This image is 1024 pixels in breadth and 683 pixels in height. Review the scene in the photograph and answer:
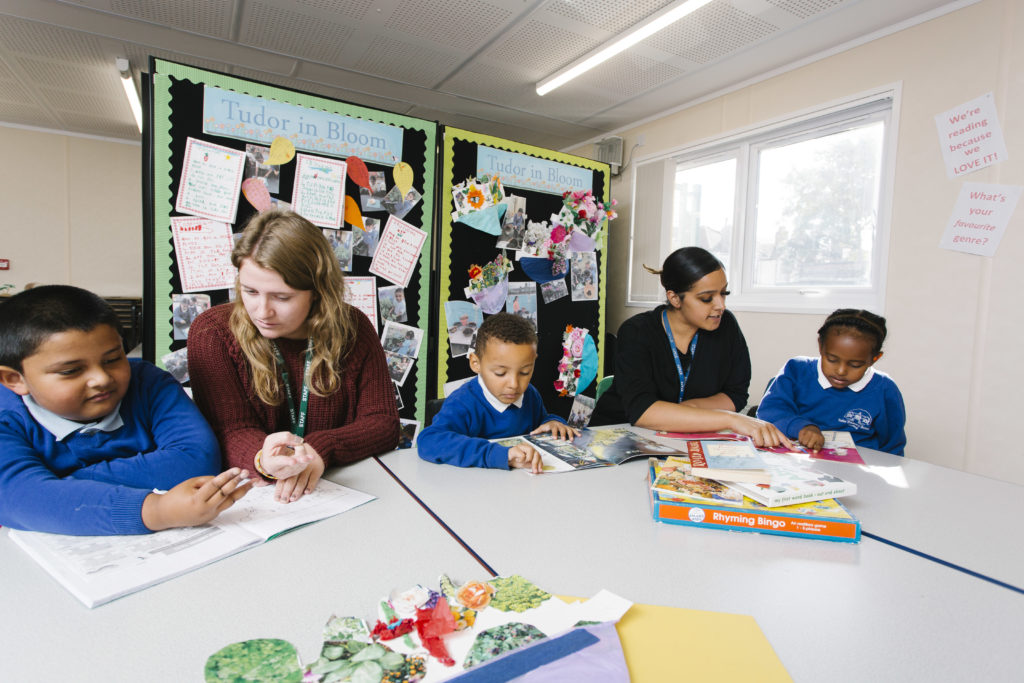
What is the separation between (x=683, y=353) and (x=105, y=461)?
1.63 metres

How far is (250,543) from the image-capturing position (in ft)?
2.55

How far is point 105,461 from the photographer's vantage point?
3.12ft

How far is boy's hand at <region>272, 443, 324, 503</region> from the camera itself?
3.14ft

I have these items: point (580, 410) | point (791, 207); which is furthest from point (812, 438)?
point (791, 207)

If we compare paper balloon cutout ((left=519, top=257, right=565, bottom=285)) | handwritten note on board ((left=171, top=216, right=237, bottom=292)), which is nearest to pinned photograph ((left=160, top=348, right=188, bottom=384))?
handwritten note on board ((left=171, top=216, right=237, bottom=292))

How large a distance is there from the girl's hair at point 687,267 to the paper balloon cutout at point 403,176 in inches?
47.8

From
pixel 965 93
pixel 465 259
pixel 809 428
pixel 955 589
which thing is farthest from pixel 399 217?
pixel 965 93

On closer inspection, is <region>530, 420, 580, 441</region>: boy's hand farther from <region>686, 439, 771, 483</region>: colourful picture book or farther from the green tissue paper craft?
the green tissue paper craft

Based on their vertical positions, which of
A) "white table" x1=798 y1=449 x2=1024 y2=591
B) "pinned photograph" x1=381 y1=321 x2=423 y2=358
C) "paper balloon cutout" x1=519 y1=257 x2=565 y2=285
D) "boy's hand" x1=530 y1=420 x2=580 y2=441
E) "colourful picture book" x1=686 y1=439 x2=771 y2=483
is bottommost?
"white table" x1=798 y1=449 x2=1024 y2=591

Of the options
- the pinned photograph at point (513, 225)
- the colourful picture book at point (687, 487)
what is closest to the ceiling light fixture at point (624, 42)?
the pinned photograph at point (513, 225)

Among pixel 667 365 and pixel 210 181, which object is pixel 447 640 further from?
pixel 210 181

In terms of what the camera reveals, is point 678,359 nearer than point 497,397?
No

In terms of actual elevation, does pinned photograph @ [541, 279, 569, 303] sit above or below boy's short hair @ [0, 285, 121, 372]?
above

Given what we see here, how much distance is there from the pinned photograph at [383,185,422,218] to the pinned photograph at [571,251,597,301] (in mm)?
1058
